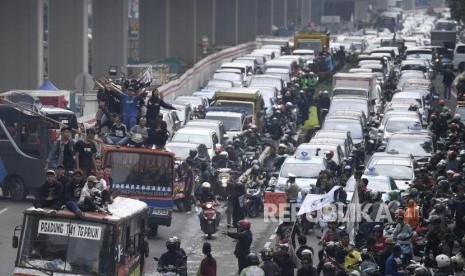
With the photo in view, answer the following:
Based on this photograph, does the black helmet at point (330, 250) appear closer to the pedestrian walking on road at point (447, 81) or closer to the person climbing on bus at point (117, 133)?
the person climbing on bus at point (117, 133)

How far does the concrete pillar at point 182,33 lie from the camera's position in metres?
83.9

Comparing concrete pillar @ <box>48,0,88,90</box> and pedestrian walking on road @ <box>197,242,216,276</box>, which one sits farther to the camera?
concrete pillar @ <box>48,0,88,90</box>

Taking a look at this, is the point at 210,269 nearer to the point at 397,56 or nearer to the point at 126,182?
the point at 126,182

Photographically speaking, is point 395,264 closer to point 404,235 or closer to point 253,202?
point 404,235

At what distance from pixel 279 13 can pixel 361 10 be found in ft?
92.7

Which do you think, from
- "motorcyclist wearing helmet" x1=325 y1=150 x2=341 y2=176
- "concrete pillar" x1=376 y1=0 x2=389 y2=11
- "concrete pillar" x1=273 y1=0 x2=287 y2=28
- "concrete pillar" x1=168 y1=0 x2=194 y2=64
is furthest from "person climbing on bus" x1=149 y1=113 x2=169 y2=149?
"concrete pillar" x1=376 y1=0 x2=389 y2=11

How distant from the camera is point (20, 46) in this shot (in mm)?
59094

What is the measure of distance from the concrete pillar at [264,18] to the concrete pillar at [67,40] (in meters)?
56.5

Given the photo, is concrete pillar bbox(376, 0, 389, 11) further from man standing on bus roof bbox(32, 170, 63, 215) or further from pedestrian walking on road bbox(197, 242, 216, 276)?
pedestrian walking on road bbox(197, 242, 216, 276)

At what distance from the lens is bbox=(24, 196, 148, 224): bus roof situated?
1964 centimetres

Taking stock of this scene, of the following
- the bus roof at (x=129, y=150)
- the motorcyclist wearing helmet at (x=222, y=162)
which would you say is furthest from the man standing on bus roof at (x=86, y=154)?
the motorcyclist wearing helmet at (x=222, y=162)

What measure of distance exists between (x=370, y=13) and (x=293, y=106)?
11237 cm

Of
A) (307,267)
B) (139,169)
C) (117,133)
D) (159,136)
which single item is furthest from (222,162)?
(307,267)

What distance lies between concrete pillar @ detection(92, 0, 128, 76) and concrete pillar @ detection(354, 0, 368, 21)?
283ft
